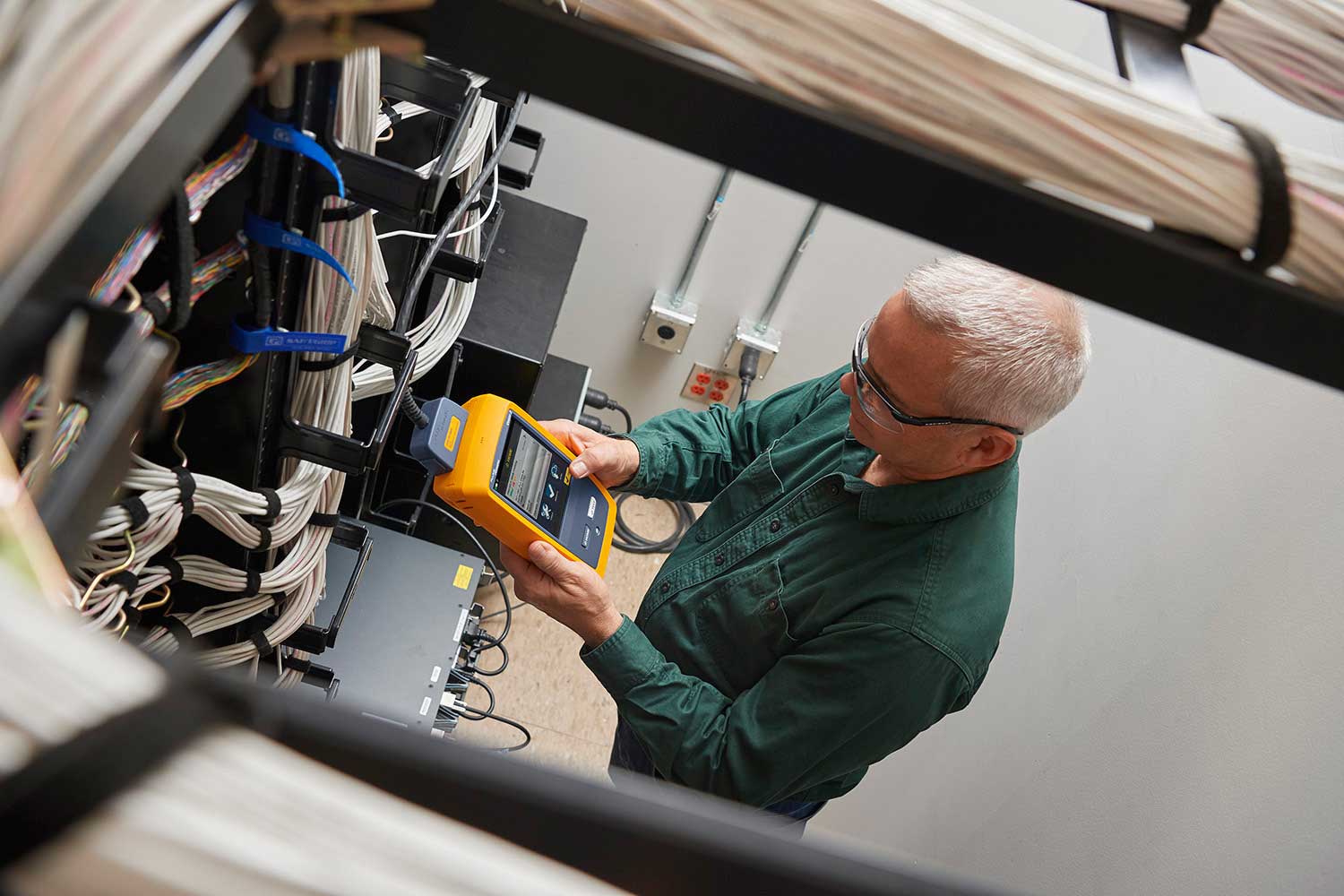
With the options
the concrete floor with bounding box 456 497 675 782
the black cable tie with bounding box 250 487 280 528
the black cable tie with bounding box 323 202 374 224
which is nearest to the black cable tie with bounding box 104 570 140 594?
the black cable tie with bounding box 250 487 280 528

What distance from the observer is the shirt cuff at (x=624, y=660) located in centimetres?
134

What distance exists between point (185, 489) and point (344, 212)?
0.27m

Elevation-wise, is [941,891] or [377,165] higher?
[941,891]

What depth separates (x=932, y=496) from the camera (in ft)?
4.18

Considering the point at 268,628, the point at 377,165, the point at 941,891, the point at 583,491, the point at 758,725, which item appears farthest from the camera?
the point at 583,491

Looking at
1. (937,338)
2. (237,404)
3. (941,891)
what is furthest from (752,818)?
(937,338)

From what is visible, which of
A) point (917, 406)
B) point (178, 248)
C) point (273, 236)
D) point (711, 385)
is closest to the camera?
point (178, 248)

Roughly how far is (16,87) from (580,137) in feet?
7.51

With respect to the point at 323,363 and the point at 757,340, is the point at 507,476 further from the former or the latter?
the point at 757,340

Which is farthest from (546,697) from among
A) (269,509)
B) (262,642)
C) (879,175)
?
(879,175)

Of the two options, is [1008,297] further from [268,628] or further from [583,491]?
[268,628]

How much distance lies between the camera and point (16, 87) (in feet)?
0.89

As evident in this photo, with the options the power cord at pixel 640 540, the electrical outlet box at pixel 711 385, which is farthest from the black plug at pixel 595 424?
the electrical outlet box at pixel 711 385

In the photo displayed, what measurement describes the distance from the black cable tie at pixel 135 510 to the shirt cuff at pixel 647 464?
94 centimetres
